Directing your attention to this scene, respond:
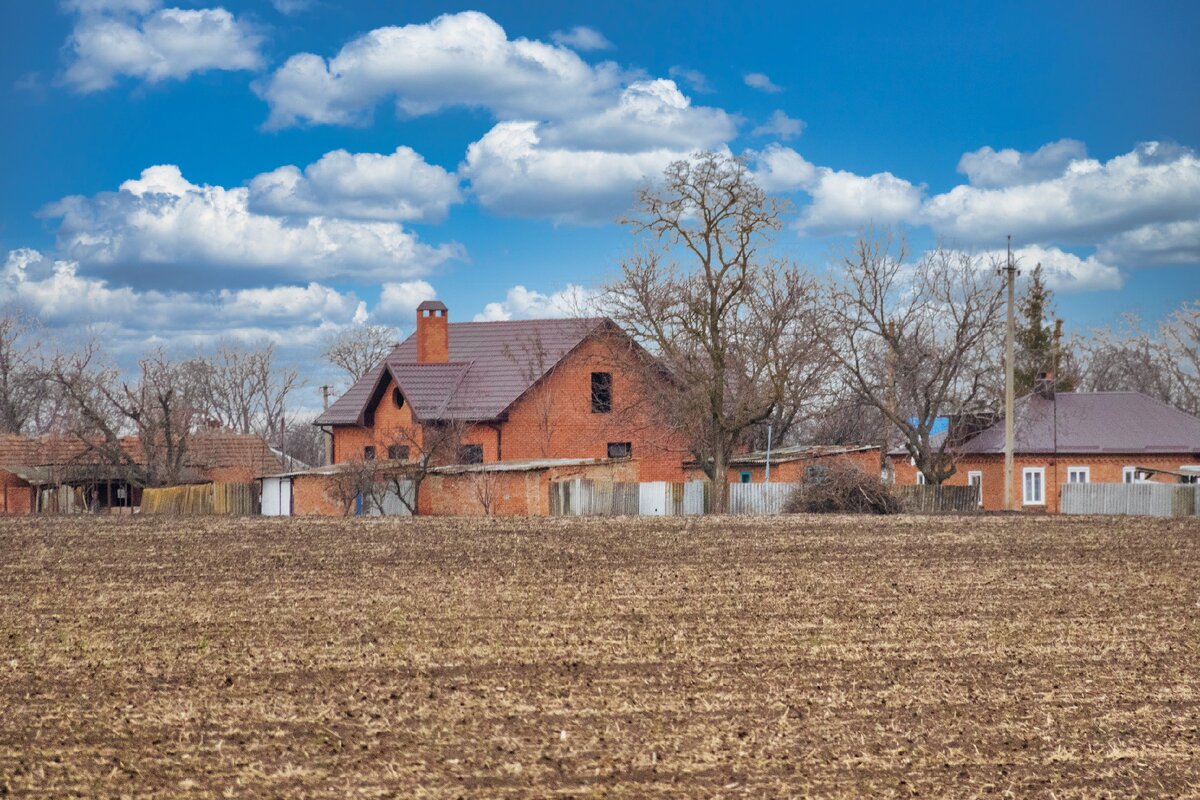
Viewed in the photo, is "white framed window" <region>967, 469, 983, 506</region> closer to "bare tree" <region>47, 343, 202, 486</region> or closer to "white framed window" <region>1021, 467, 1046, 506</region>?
"white framed window" <region>1021, 467, 1046, 506</region>

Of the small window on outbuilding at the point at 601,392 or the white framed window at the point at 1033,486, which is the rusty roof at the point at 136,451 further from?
the white framed window at the point at 1033,486

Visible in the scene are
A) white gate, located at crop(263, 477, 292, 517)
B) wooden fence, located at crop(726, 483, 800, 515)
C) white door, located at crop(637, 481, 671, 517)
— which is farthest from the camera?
white gate, located at crop(263, 477, 292, 517)

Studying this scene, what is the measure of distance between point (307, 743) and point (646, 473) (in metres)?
39.8

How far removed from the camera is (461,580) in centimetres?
2383

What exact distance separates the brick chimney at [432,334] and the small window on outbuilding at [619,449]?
296 inches

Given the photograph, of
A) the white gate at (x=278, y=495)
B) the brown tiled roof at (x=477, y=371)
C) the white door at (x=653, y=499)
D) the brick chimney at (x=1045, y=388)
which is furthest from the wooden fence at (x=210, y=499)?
the brick chimney at (x=1045, y=388)

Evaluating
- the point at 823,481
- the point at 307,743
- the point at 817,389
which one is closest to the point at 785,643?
the point at 307,743

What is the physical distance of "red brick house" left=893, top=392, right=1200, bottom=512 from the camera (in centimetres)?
5191

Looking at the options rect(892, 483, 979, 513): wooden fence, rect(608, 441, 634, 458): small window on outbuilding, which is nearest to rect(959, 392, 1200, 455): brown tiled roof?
rect(892, 483, 979, 513): wooden fence

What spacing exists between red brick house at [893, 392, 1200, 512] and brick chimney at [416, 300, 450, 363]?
2040cm

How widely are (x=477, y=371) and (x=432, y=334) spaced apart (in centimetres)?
309

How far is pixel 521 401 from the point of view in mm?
49344

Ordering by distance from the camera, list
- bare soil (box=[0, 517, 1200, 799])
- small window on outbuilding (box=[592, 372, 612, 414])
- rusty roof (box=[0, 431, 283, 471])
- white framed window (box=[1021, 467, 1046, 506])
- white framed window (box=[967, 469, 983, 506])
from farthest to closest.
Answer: rusty roof (box=[0, 431, 283, 471])
white framed window (box=[967, 469, 983, 506])
white framed window (box=[1021, 467, 1046, 506])
small window on outbuilding (box=[592, 372, 612, 414])
bare soil (box=[0, 517, 1200, 799])

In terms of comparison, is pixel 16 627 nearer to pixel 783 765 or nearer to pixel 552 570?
pixel 552 570
